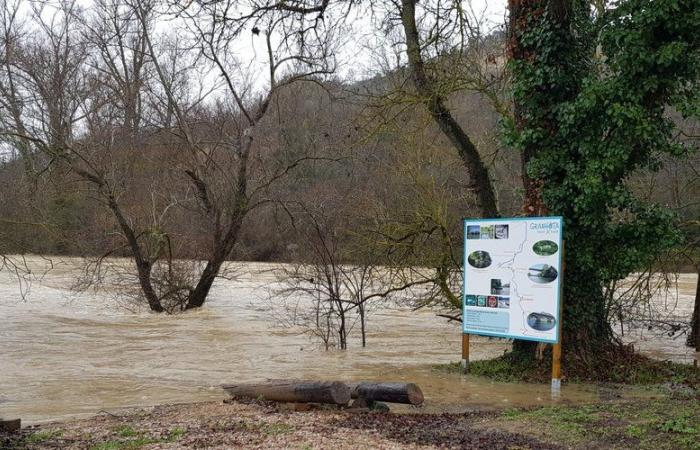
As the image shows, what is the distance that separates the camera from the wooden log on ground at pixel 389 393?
29.9 ft

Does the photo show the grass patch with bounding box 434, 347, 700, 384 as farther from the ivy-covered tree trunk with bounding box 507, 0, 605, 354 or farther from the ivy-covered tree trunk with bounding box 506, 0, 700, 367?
the ivy-covered tree trunk with bounding box 507, 0, 605, 354

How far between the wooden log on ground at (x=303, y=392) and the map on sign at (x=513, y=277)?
3213 millimetres

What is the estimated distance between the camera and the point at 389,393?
9.13 meters

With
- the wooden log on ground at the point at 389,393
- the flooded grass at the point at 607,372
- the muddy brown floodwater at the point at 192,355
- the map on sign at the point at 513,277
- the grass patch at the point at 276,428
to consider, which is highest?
the map on sign at the point at 513,277

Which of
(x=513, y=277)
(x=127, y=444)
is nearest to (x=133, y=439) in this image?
(x=127, y=444)

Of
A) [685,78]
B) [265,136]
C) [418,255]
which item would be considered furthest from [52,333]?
[685,78]

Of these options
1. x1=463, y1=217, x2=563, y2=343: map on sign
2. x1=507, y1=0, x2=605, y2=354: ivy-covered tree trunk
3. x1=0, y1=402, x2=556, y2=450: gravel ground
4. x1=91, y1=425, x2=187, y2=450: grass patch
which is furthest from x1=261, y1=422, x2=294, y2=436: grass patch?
x1=507, y1=0, x2=605, y2=354: ivy-covered tree trunk

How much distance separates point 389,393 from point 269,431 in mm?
2036

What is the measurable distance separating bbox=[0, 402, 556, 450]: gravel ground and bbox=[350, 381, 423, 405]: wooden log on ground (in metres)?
0.23

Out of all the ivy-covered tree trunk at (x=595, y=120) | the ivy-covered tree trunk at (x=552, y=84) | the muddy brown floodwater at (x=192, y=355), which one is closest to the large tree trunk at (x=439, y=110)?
the ivy-covered tree trunk at (x=595, y=120)

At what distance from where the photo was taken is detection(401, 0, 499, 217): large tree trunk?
1399cm

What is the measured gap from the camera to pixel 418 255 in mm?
18234

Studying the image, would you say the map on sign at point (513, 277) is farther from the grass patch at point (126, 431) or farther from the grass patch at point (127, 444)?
the grass patch at point (127, 444)

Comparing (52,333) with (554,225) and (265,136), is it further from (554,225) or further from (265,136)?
(554,225)
